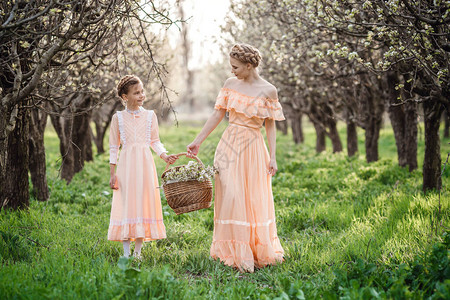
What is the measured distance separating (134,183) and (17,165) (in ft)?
7.94

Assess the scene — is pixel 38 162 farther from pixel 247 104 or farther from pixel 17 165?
pixel 247 104

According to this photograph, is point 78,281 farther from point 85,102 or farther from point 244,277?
point 85,102

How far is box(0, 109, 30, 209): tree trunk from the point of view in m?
5.92

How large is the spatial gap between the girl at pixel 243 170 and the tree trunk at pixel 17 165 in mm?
2743

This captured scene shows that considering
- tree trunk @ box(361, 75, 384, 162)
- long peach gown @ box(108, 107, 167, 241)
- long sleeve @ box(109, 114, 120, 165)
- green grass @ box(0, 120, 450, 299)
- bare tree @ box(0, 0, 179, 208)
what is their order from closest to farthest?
green grass @ box(0, 120, 450, 299), long peach gown @ box(108, 107, 167, 241), long sleeve @ box(109, 114, 120, 165), bare tree @ box(0, 0, 179, 208), tree trunk @ box(361, 75, 384, 162)

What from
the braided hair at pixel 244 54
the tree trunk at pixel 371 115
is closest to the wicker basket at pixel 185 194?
the braided hair at pixel 244 54

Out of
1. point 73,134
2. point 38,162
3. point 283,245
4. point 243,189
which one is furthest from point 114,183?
point 73,134

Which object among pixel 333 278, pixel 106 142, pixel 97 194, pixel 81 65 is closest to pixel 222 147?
pixel 333 278

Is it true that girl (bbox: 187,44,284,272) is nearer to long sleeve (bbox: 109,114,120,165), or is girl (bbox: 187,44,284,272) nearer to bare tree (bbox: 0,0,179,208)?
long sleeve (bbox: 109,114,120,165)

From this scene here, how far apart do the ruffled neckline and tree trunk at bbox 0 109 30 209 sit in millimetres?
2983

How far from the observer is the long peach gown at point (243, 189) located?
4.69 m

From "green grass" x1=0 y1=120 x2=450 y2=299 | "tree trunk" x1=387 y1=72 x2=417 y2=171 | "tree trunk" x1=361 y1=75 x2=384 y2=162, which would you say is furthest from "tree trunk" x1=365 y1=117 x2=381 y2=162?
"green grass" x1=0 y1=120 x2=450 y2=299

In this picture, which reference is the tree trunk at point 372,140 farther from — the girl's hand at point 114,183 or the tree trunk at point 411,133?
the girl's hand at point 114,183

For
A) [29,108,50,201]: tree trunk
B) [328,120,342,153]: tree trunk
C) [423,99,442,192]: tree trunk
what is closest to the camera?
[423,99,442,192]: tree trunk
